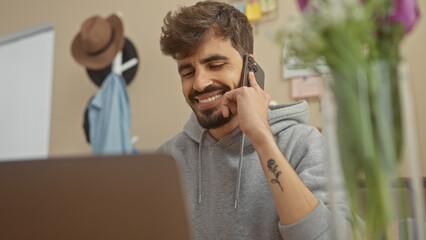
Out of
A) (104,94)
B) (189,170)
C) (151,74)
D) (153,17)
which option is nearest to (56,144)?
(104,94)

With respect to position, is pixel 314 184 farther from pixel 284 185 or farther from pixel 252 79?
pixel 252 79

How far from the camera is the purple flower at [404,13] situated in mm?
435

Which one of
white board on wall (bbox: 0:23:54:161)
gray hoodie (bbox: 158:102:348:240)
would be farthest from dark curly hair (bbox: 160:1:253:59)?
white board on wall (bbox: 0:23:54:161)

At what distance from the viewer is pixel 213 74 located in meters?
1.16

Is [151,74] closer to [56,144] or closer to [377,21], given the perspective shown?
[56,144]

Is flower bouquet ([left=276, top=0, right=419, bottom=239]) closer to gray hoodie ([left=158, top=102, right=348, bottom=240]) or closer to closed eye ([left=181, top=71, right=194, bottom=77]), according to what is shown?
gray hoodie ([left=158, top=102, right=348, bottom=240])

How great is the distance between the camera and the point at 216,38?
117 cm

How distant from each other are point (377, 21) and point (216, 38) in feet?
2.48

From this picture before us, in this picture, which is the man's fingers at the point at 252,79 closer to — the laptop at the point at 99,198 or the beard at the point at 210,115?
the beard at the point at 210,115

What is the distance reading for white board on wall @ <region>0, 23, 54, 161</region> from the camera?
3.03 m

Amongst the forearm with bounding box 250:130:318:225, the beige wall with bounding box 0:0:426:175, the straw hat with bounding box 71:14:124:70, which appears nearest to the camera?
the forearm with bounding box 250:130:318:225

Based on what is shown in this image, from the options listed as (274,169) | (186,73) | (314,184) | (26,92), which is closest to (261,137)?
(274,169)

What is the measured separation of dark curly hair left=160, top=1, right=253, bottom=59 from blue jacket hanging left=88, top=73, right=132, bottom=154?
1099 millimetres

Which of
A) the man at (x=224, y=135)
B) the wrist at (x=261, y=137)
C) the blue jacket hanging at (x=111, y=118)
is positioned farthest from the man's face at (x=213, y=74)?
the blue jacket hanging at (x=111, y=118)
